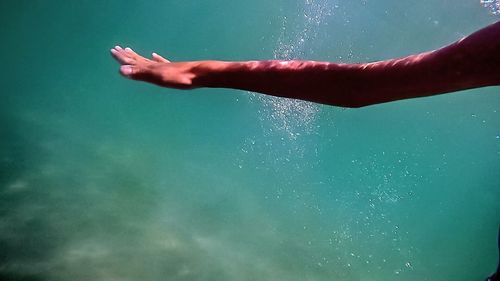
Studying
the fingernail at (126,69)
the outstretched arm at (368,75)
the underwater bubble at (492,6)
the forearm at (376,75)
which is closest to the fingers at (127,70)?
the fingernail at (126,69)

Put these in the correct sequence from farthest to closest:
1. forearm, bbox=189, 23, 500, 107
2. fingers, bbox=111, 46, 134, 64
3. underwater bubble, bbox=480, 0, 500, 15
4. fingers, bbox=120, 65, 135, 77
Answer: underwater bubble, bbox=480, 0, 500, 15, fingers, bbox=111, 46, 134, 64, fingers, bbox=120, 65, 135, 77, forearm, bbox=189, 23, 500, 107

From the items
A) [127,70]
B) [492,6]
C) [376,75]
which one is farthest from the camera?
[492,6]

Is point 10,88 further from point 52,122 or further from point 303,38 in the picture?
point 303,38

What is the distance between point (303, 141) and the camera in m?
29.2

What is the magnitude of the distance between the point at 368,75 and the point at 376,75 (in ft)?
0.08

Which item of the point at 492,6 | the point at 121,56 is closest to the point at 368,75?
the point at 121,56

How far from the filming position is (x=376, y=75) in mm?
1151

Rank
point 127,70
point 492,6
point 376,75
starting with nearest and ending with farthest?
point 376,75
point 127,70
point 492,6

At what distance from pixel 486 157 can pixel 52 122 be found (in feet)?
108

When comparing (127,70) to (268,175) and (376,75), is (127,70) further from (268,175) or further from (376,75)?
(268,175)

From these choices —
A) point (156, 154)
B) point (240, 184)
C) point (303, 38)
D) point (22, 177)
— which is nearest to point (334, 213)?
point (240, 184)

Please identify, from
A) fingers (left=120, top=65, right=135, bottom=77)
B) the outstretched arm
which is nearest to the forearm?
the outstretched arm

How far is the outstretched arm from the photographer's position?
102 cm

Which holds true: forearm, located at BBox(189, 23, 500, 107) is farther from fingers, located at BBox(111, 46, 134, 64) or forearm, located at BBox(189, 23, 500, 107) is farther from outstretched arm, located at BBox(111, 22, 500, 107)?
fingers, located at BBox(111, 46, 134, 64)
